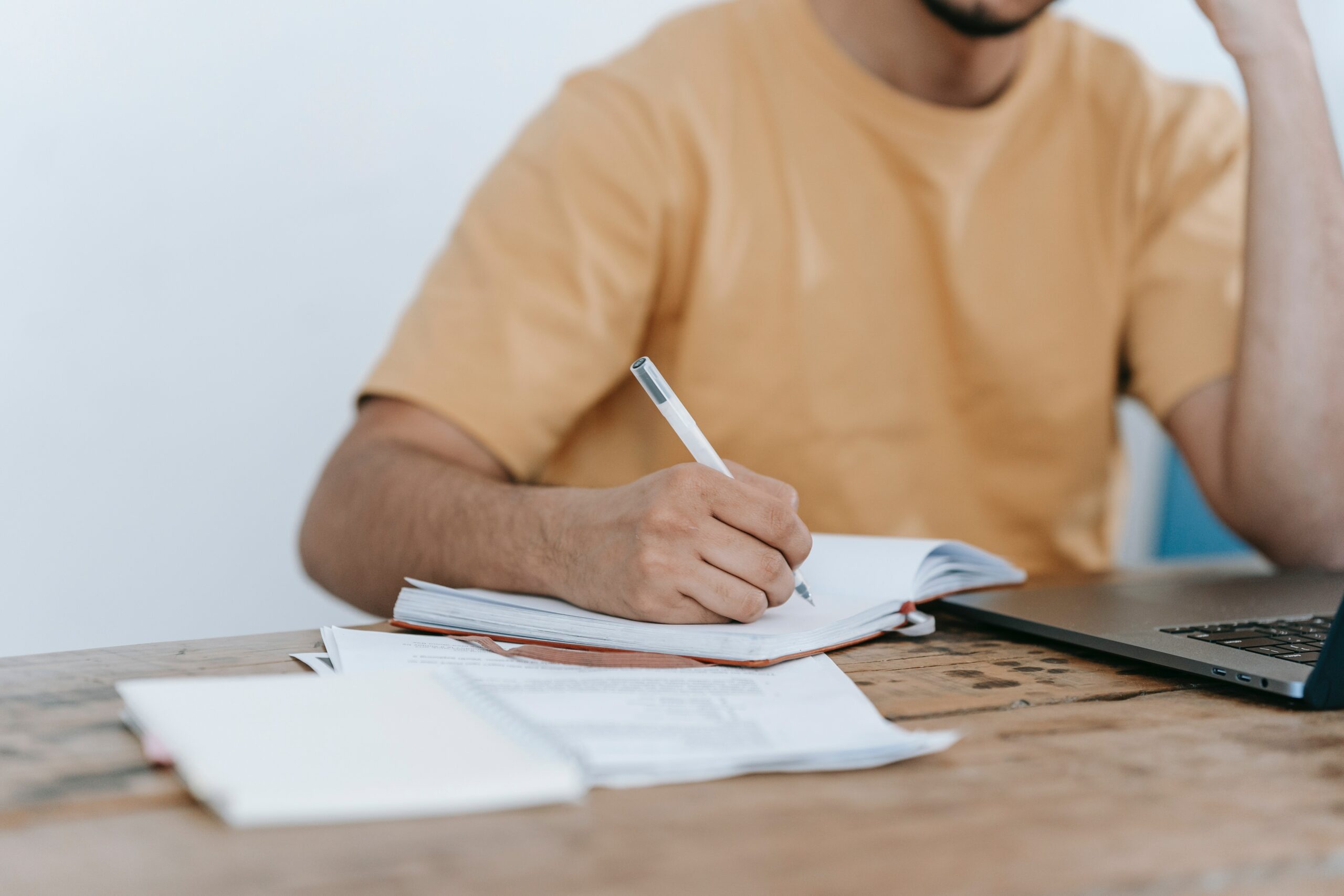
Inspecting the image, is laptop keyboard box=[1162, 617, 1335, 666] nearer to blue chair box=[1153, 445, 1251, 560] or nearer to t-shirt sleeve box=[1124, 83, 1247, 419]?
t-shirt sleeve box=[1124, 83, 1247, 419]

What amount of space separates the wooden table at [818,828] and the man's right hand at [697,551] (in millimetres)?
146

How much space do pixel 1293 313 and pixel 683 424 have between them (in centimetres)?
72

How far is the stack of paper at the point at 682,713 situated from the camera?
44 centimetres

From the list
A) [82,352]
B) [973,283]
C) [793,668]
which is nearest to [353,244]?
[82,352]

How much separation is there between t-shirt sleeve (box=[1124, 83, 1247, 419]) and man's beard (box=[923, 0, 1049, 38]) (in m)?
0.24

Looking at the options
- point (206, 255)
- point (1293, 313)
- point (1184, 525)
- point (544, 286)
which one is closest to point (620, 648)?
point (544, 286)

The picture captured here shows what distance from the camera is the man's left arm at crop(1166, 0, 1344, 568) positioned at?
3.60ft

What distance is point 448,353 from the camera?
1040mm

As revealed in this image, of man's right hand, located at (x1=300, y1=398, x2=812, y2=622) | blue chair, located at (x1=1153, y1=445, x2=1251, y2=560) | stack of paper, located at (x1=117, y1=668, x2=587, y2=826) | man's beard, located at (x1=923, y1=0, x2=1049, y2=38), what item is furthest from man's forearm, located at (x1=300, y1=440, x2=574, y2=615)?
blue chair, located at (x1=1153, y1=445, x2=1251, y2=560)

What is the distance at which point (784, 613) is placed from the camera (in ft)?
2.35

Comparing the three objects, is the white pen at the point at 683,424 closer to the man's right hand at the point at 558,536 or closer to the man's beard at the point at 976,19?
the man's right hand at the point at 558,536

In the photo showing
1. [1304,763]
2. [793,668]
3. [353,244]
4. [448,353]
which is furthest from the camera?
[353,244]

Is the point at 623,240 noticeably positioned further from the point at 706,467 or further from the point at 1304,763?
the point at 1304,763

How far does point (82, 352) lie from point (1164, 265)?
56.6 inches
